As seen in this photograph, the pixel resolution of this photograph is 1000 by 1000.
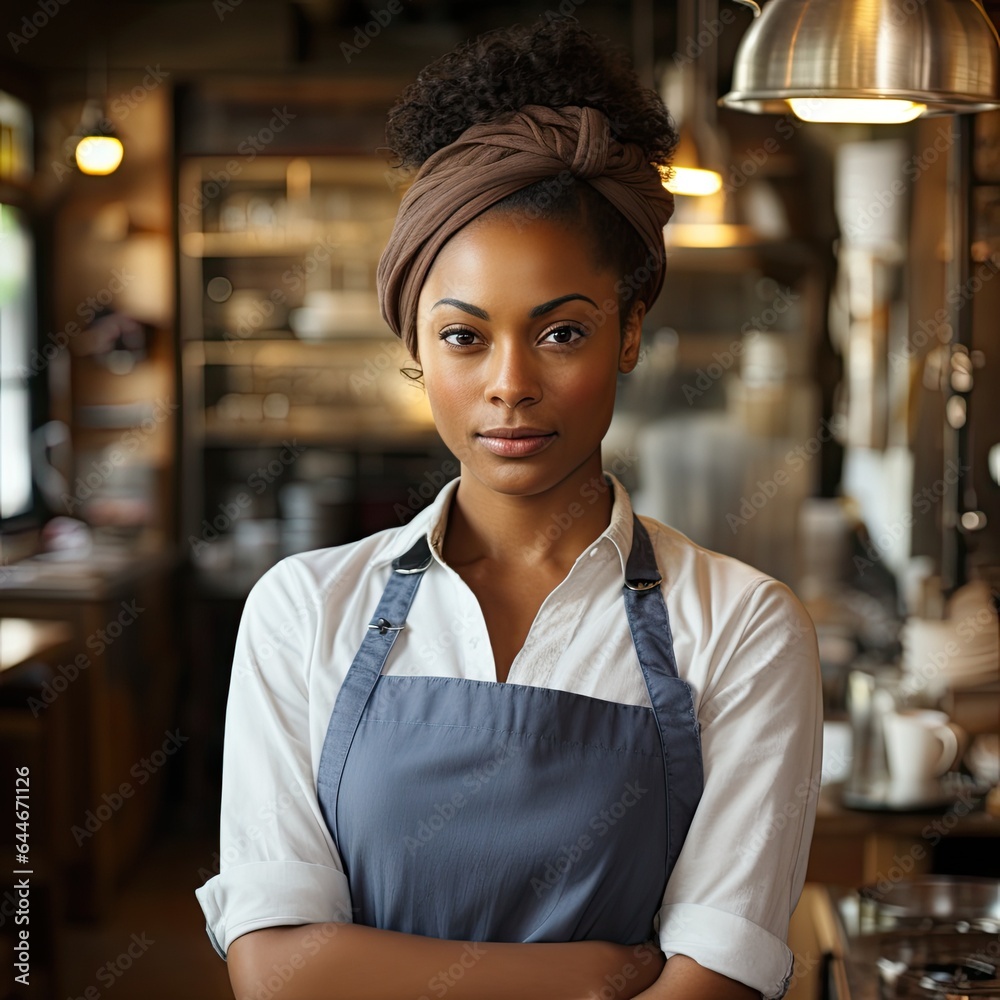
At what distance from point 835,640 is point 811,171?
104 inches

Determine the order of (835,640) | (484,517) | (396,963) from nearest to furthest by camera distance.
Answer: (396,963)
(484,517)
(835,640)

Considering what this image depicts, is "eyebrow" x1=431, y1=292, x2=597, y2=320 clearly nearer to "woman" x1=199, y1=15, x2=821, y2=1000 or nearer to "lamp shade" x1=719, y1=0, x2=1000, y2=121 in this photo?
"woman" x1=199, y1=15, x2=821, y2=1000

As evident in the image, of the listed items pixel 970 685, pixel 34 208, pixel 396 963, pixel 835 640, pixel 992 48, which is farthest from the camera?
pixel 34 208

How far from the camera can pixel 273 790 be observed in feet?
3.70

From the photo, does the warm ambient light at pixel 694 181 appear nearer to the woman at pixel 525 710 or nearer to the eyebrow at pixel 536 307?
the woman at pixel 525 710

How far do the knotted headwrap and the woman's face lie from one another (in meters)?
0.02

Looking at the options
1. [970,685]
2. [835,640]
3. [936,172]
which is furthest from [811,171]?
[970,685]

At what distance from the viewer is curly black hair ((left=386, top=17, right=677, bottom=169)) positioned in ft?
3.73

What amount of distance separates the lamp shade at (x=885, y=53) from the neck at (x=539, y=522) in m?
0.56

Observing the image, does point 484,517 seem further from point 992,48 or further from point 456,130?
point 992,48

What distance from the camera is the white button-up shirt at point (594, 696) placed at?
109 centimetres

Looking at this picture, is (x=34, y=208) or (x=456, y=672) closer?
(x=456, y=672)

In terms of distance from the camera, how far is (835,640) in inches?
122

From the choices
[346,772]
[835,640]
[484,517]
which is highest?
[484,517]
